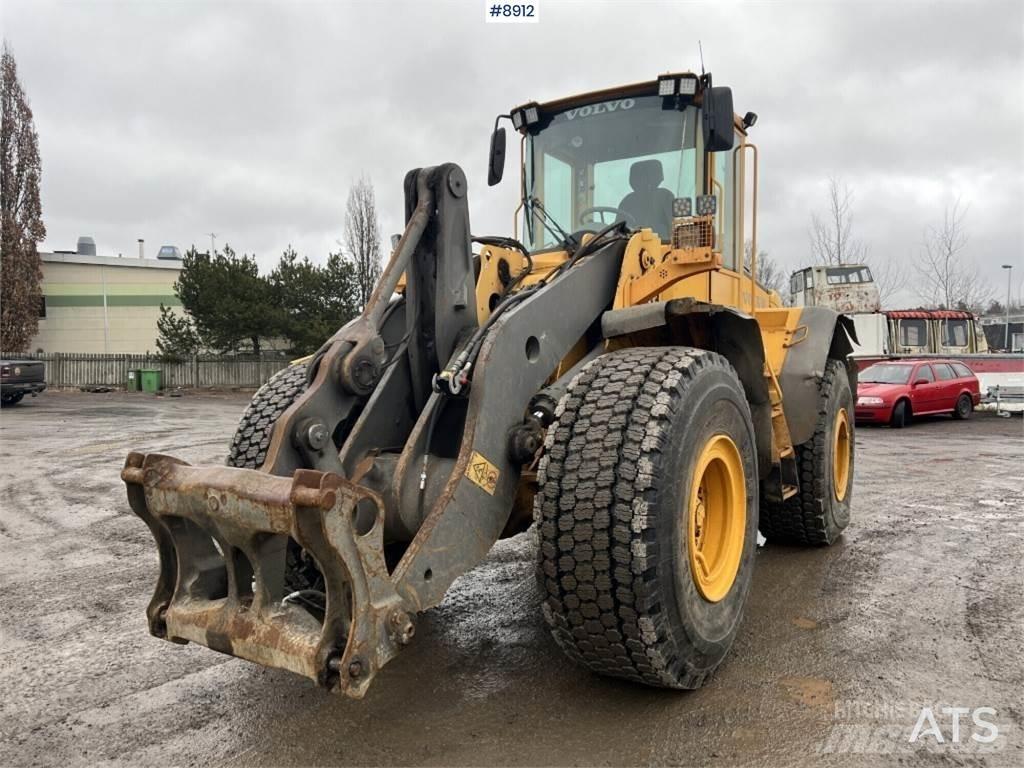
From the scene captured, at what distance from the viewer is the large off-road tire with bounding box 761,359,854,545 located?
519 cm

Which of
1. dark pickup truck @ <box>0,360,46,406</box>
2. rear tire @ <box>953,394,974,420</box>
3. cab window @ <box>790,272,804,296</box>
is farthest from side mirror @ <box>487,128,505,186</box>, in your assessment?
cab window @ <box>790,272,804,296</box>

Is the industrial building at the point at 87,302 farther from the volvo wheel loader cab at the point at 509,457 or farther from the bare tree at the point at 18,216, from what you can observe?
the volvo wheel loader cab at the point at 509,457

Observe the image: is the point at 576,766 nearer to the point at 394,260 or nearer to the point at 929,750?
the point at 929,750

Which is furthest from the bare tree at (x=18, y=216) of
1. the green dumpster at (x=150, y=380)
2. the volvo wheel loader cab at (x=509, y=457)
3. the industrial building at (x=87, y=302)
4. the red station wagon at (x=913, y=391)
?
the volvo wheel loader cab at (x=509, y=457)

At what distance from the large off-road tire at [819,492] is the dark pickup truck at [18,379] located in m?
19.8

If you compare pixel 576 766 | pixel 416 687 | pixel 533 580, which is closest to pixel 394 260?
pixel 416 687

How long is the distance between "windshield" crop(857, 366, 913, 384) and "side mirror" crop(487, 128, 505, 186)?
45.0 feet

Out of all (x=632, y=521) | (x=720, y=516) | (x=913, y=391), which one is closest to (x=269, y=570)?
(x=632, y=521)

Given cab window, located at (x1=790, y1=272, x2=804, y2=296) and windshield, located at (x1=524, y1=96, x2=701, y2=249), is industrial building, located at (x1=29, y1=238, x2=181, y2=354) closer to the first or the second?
cab window, located at (x1=790, y1=272, x2=804, y2=296)

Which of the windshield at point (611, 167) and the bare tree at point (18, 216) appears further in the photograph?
the bare tree at point (18, 216)

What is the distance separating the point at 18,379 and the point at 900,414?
68.2 ft

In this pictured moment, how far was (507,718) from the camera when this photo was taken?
288 centimetres

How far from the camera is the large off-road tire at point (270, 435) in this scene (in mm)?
3303

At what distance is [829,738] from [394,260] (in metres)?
2.42
